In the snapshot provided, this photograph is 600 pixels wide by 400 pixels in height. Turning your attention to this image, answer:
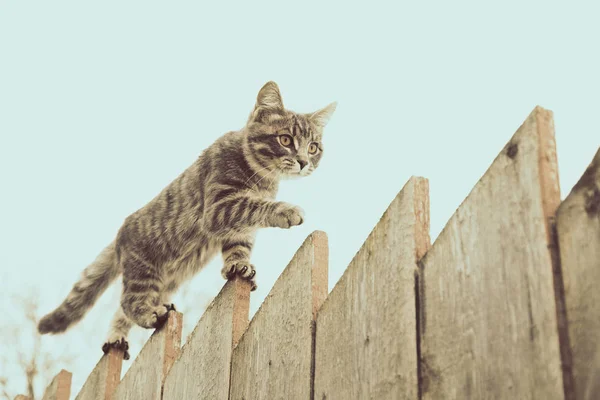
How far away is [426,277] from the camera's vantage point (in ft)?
4.68

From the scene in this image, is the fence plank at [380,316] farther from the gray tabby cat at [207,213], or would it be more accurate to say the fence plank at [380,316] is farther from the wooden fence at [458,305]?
the gray tabby cat at [207,213]

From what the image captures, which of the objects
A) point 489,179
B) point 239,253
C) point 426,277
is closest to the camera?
point 489,179

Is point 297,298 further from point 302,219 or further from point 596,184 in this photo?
point 302,219

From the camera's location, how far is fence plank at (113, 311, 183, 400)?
93.1 inches

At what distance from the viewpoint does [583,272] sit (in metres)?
1.10

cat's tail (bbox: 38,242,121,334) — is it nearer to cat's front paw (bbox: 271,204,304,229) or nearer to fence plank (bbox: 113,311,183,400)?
cat's front paw (bbox: 271,204,304,229)

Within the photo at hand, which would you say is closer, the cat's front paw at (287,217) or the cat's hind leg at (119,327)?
the cat's front paw at (287,217)

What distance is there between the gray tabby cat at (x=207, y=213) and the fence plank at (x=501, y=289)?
7.05ft

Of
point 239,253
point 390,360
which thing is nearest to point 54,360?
point 239,253

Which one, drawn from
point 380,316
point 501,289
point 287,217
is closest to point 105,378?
point 287,217

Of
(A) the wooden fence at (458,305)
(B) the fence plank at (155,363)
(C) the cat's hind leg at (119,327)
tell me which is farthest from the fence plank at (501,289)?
(C) the cat's hind leg at (119,327)

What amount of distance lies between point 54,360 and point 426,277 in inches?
193

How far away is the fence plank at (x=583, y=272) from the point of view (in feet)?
3.43

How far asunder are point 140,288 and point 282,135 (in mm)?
1154
